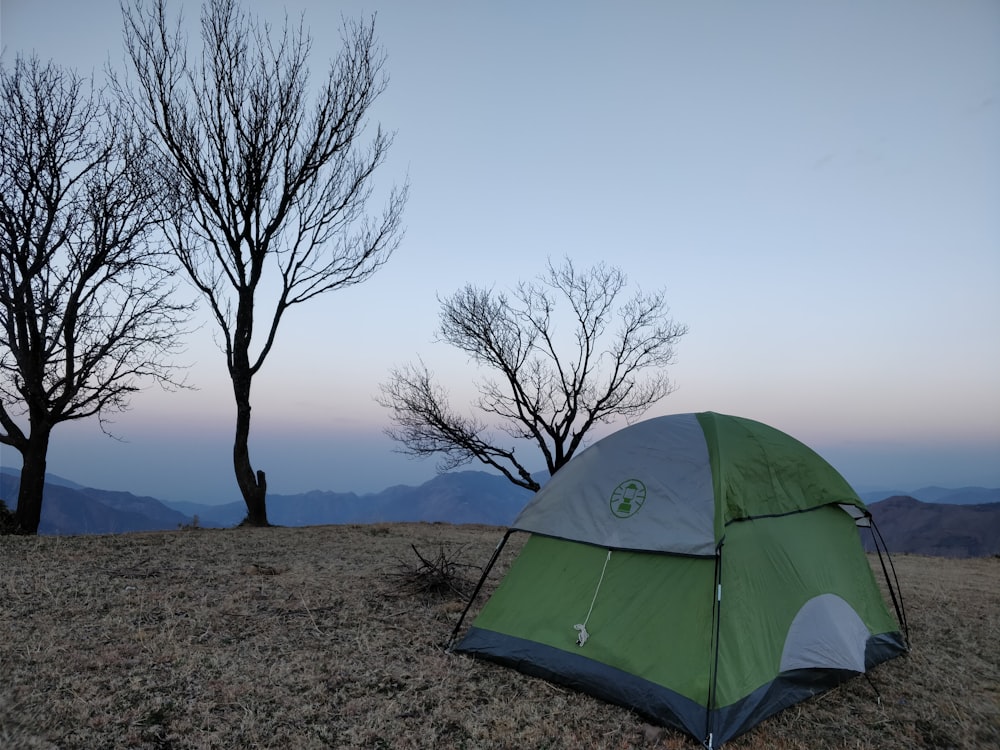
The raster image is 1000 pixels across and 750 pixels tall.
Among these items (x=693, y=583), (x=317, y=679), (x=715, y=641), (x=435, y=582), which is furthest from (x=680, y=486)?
(x=435, y=582)

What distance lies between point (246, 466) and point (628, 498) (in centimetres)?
1269

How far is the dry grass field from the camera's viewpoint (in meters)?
4.41

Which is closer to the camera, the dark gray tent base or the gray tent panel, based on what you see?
the dark gray tent base

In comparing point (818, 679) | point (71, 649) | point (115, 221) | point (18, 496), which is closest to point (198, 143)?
point (115, 221)

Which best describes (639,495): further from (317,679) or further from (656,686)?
(317,679)

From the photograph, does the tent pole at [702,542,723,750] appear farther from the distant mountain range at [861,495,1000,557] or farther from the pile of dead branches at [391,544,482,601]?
the distant mountain range at [861,495,1000,557]

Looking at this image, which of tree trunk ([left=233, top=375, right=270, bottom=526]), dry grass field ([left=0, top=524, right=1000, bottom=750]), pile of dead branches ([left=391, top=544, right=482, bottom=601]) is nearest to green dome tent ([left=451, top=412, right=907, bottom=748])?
dry grass field ([left=0, top=524, right=1000, bottom=750])

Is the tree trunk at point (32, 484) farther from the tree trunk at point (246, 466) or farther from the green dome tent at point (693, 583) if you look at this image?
the green dome tent at point (693, 583)

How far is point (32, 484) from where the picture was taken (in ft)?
43.1

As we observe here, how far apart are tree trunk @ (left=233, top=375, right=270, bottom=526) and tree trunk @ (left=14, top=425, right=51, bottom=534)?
393 centimetres

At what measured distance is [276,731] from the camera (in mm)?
4398

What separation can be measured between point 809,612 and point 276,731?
173 inches

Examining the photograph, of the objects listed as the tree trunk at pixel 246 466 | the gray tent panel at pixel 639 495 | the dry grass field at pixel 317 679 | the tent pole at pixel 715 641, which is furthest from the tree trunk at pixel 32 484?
the tent pole at pixel 715 641

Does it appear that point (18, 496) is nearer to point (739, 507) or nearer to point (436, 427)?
point (436, 427)
